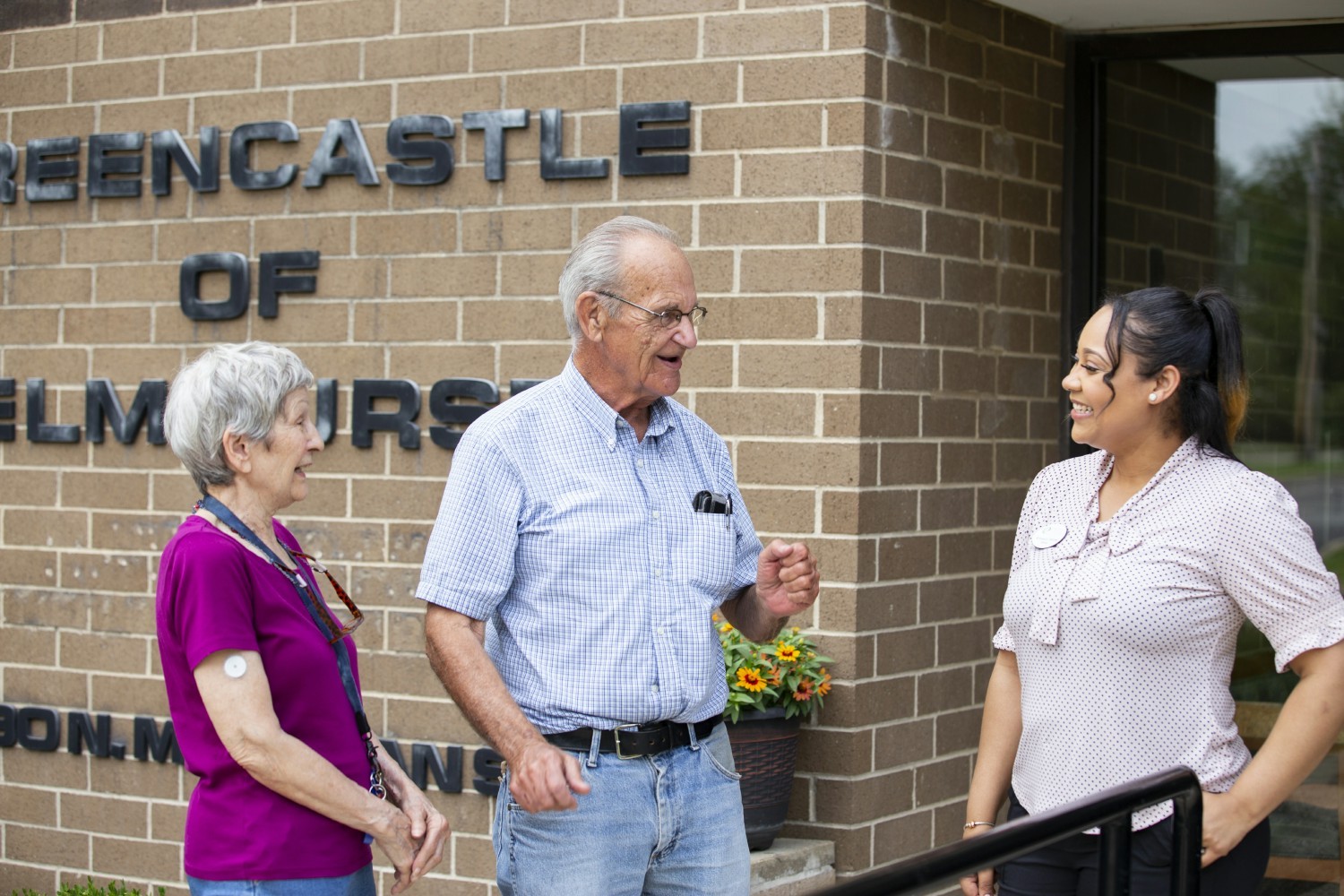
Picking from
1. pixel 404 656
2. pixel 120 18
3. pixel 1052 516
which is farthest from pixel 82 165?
pixel 1052 516

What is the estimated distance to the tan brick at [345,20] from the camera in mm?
5629

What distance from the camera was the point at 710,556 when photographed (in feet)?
10.9

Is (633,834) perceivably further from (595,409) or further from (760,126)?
(760,126)

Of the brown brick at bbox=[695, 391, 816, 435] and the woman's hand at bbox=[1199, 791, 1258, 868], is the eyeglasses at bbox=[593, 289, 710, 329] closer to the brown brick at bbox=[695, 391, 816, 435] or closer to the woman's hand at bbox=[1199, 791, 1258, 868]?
the woman's hand at bbox=[1199, 791, 1258, 868]

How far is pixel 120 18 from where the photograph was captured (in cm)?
605

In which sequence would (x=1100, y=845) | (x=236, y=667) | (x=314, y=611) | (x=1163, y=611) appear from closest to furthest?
(x=1100, y=845)
(x=236, y=667)
(x=1163, y=611)
(x=314, y=611)

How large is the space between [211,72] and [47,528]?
1.77m

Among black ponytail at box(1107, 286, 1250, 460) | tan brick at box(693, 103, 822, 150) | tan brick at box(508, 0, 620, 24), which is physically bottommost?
black ponytail at box(1107, 286, 1250, 460)

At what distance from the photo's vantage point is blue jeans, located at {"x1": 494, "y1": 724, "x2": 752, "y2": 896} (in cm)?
310

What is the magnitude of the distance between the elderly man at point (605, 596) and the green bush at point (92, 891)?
3.14m

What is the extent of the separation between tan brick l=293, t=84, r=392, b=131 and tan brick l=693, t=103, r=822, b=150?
45.8 inches

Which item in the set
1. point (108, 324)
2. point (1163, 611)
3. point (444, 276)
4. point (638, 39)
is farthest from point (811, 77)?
point (108, 324)

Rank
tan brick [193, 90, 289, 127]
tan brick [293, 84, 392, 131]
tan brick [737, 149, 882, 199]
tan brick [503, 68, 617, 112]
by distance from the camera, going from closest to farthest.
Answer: tan brick [737, 149, 882, 199]
tan brick [503, 68, 617, 112]
tan brick [293, 84, 392, 131]
tan brick [193, 90, 289, 127]

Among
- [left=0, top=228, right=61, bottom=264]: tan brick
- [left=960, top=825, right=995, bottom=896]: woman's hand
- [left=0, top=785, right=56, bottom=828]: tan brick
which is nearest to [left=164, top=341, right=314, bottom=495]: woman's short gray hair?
[left=960, top=825, right=995, bottom=896]: woman's hand
